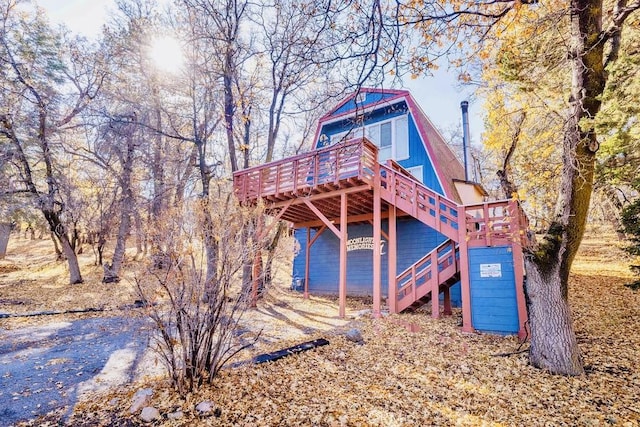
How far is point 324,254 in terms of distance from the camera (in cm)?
1287

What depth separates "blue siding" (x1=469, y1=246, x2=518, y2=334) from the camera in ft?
21.4

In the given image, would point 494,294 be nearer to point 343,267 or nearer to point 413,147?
point 343,267

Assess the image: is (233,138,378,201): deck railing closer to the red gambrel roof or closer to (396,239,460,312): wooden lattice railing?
the red gambrel roof

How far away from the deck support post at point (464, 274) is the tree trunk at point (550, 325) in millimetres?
2031

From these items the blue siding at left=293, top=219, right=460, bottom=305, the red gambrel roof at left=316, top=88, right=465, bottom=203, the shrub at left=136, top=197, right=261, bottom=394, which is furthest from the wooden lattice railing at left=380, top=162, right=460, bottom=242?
the shrub at left=136, top=197, right=261, bottom=394

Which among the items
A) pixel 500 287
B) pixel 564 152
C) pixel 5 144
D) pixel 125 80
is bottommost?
pixel 500 287

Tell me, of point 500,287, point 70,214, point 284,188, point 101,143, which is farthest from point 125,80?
point 500,287

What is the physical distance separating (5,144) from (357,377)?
15.7 m

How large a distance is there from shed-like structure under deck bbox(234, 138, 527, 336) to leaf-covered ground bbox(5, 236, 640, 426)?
1323 millimetres

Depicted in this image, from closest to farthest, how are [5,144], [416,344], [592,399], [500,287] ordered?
[592,399] < [416,344] < [500,287] < [5,144]

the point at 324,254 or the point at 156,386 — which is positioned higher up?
the point at 324,254

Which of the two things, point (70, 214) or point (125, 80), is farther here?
point (70, 214)

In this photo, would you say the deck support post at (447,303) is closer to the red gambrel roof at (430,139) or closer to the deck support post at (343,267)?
the deck support post at (343,267)

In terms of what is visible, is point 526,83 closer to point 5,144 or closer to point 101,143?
point 101,143
